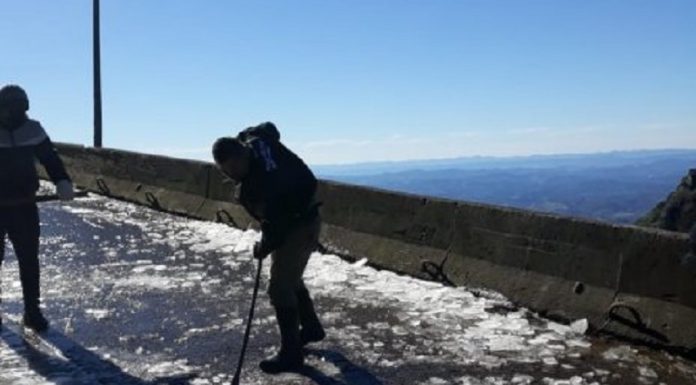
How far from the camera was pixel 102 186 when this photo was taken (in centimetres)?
1658

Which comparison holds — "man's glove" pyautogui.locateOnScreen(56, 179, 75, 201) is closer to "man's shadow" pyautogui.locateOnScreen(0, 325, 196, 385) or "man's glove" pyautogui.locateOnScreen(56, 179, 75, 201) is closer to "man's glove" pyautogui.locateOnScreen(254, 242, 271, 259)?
"man's shadow" pyautogui.locateOnScreen(0, 325, 196, 385)

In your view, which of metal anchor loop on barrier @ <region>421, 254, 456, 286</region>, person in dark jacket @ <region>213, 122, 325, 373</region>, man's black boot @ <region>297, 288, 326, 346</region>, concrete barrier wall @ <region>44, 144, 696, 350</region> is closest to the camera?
person in dark jacket @ <region>213, 122, 325, 373</region>

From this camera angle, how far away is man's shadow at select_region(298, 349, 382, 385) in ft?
17.7

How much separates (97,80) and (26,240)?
15.2m

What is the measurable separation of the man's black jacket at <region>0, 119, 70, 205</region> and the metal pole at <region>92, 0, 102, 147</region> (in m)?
14.3

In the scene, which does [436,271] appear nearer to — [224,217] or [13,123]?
[13,123]

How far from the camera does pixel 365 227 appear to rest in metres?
9.63

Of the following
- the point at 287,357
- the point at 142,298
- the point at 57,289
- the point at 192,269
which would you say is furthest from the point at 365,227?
the point at 287,357

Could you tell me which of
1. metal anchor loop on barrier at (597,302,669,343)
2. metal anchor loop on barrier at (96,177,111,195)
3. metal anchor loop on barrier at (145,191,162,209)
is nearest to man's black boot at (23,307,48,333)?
metal anchor loop on barrier at (597,302,669,343)

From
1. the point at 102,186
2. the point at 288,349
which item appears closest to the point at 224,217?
the point at 102,186

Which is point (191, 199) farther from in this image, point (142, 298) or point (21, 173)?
point (21, 173)

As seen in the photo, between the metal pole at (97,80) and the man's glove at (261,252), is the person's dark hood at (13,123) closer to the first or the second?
the man's glove at (261,252)

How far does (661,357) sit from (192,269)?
5.27 m

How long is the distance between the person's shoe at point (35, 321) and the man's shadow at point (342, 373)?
2362 mm
